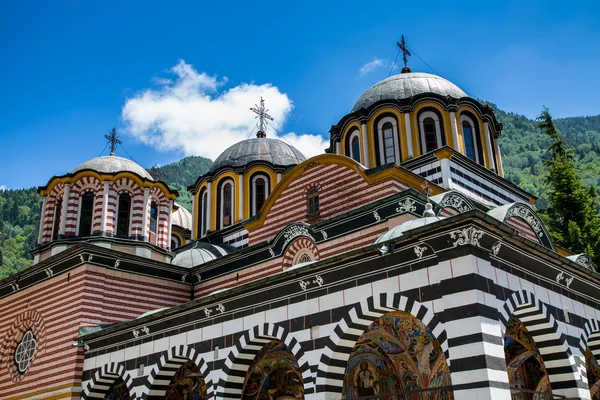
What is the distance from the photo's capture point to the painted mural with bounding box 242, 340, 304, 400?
1334 cm

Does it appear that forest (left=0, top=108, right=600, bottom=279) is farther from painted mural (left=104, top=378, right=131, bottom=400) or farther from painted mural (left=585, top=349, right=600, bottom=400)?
painted mural (left=585, top=349, right=600, bottom=400)

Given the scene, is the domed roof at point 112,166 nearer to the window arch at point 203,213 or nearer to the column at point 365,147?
the window arch at point 203,213

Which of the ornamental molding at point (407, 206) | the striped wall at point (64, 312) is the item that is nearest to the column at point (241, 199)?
the striped wall at point (64, 312)

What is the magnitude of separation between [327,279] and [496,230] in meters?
3.13

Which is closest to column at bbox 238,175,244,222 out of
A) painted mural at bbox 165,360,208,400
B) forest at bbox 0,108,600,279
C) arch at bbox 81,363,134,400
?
painted mural at bbox 165,360,208,400

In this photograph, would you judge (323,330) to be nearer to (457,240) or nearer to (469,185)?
(457,240)

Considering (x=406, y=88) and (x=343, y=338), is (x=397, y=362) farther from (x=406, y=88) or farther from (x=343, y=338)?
(x=406, y=88)

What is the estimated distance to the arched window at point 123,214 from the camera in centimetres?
1983

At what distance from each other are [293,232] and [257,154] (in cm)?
928

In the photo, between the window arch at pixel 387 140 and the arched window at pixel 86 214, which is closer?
the arched window at pixel 86 214

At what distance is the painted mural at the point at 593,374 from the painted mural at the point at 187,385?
8.61 meters

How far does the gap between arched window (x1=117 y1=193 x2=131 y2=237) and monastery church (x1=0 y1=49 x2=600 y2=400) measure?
58mm

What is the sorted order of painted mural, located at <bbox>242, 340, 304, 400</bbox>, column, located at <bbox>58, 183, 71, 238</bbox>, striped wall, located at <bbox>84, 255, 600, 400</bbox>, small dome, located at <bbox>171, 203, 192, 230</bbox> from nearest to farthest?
striped wall, located at <bbox>84, 255, 600, 400</bbox>
painted mural, located at <bbox>242, 340, 304, 400</bbox>
column, located at <bbox>58, 183, 71, 238</bbox>
small dome, located at <bbox>171, 203, 192, 230</bbox>

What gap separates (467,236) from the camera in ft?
32.0
